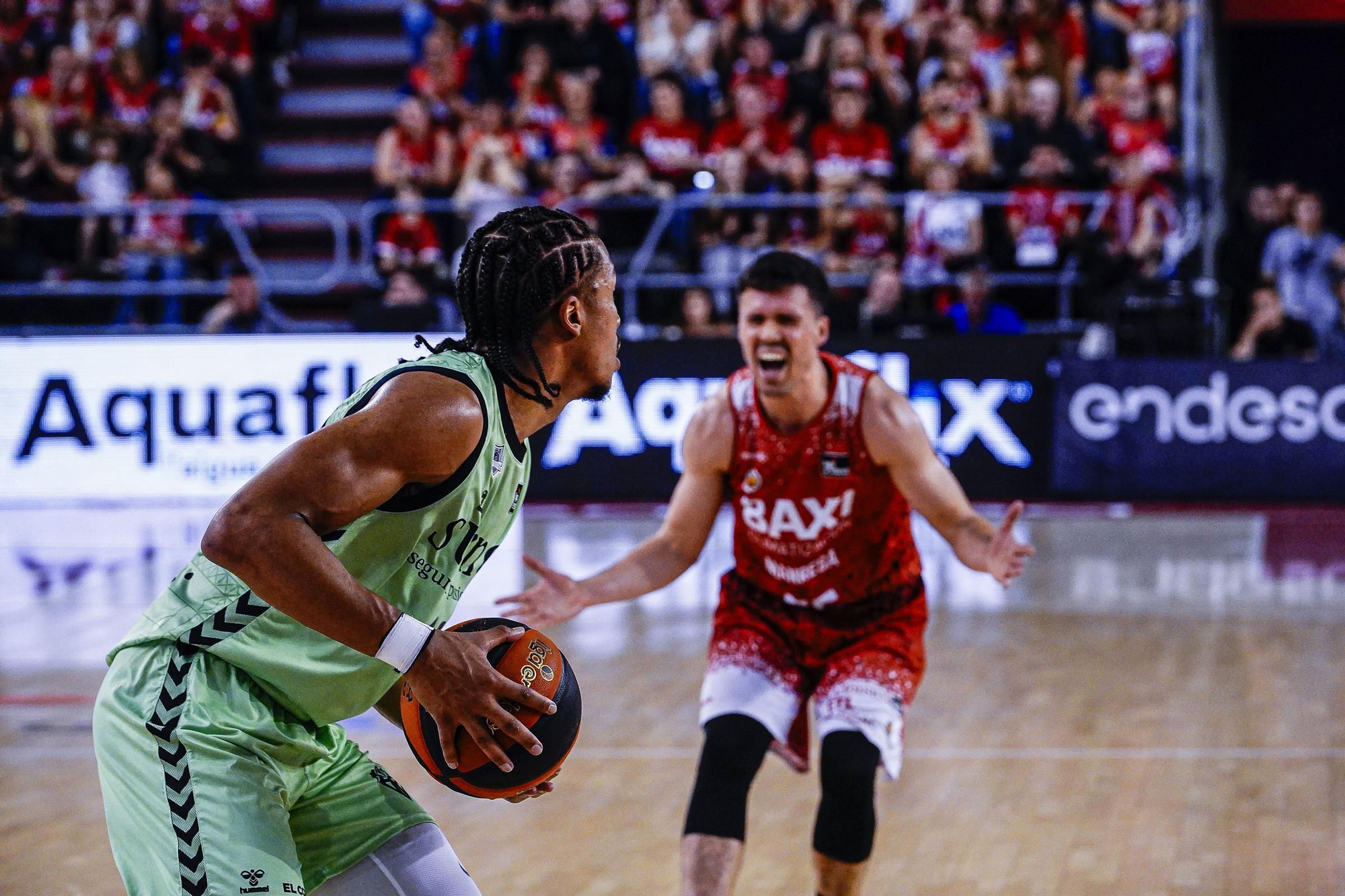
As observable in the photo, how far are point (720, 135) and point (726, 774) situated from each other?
34.1ft

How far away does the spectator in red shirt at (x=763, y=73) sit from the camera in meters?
14.0

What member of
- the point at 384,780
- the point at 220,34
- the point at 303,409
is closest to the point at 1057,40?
the point at 303,409

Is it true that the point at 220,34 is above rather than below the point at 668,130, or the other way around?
above

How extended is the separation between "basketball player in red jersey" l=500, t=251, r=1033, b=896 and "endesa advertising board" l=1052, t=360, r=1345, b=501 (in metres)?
7.70

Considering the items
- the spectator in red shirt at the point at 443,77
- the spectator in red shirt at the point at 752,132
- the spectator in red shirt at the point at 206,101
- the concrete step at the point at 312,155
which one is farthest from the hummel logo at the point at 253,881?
the concrete step at the point at 312,155

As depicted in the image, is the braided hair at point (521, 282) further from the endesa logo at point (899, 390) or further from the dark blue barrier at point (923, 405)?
the dark blue barrier at point (923, 405)

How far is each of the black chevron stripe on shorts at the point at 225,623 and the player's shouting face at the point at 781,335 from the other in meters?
1.91

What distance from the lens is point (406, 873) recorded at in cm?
292

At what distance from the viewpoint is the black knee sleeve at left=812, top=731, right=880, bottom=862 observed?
3.90 m

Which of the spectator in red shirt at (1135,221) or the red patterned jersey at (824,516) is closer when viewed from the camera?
the red patterned jersey at (824,516)

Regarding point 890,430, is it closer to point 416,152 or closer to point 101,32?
point 416,152

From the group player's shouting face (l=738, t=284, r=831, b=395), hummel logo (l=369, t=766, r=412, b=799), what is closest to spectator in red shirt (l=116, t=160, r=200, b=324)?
player's shouting face (l=738, t=284, r=831, b=395)

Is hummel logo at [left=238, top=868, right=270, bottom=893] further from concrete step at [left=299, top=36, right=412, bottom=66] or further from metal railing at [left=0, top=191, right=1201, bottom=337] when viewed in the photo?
concrete step at [left=299, top=36, right=412, bottom=66]

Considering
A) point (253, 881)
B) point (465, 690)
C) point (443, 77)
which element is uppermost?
point (443, 77)
